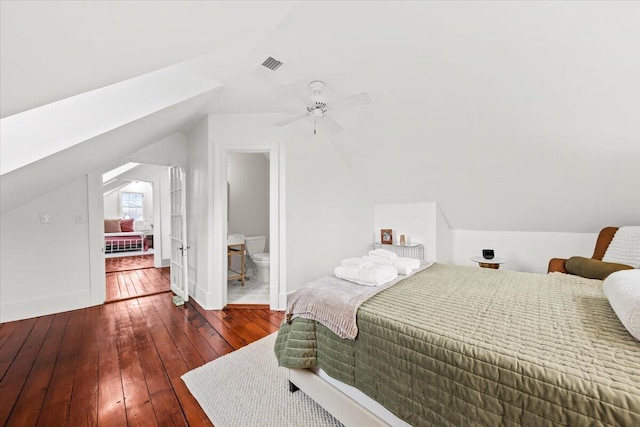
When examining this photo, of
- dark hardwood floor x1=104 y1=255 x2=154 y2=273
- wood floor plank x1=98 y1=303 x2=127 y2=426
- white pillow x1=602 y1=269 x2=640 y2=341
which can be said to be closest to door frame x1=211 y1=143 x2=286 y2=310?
wood floor plank x1=98 y1=303 x2=127 y2=426

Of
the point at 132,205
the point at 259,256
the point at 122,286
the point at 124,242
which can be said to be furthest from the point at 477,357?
the point at 132,205

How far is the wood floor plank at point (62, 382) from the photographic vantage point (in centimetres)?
150

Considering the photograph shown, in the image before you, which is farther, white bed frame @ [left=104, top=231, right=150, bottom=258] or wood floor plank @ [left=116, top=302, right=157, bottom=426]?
white bed frame @ [left=104, top=231, right=150, bottom=258]

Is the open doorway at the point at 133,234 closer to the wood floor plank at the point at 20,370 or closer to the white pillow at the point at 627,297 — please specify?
the wood floor plank at the point at 20,370

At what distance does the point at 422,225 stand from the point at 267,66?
2975 millimetres

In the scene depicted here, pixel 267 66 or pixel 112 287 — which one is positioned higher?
pixel 267 66

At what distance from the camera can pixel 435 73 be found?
2000mm

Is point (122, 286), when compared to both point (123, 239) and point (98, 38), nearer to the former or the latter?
point (123, 239)

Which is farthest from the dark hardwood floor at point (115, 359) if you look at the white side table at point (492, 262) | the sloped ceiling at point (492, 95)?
the white side table at point (492, 262)

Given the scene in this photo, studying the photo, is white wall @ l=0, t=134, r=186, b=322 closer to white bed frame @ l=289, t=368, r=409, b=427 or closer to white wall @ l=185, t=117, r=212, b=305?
white wall @ l=185, t=117, r=212, b=305

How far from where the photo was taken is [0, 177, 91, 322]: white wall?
277 centimetres

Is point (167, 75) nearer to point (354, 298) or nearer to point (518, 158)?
point (354, 298)

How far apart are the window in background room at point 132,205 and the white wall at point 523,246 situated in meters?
9.59

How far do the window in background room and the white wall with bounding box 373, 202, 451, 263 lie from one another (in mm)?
8502
